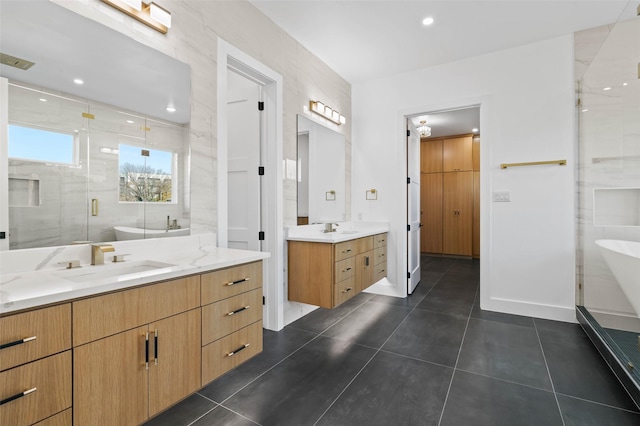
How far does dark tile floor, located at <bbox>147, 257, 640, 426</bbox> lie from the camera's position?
1661mm

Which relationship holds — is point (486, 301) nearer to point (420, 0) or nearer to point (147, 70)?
point (420, 0)

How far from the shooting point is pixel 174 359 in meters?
1.36

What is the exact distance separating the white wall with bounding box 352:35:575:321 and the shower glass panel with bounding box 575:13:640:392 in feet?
0.43

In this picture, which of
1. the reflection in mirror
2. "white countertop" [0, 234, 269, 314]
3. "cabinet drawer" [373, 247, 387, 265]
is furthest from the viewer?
"cabinet drawer" [373, 247, 387, 265]

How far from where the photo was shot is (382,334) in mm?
2742

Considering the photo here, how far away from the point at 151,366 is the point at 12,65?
1.41 m

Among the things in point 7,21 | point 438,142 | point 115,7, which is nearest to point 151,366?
point 7,21

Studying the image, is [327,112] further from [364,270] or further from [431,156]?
[431,156]

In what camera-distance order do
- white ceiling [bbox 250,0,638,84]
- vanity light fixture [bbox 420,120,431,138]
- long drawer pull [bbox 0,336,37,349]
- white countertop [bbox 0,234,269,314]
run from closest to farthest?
1. long drawer pull [bbox 0,336,37,349]
2. white countertop [bbox 0,234,269,314]
3. white ceiling [bbox 250,0,638,84]
4. vanity light fixture [bbox 420,120,431,138]

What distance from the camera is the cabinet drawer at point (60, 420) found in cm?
97

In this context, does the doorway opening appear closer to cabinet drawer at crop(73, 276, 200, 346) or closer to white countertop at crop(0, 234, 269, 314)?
white countertop at crop(0, 234, 269, 314)

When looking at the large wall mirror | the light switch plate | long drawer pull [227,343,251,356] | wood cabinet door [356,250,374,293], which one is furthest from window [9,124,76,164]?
the light switch plate

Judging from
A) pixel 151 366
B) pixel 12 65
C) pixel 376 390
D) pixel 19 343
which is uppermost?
pixel 12 65

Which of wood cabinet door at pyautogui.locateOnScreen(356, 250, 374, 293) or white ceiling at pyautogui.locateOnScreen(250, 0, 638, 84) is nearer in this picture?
white ceiling at pyautogui.locateOnScreen(250, 0, 638, 84)
